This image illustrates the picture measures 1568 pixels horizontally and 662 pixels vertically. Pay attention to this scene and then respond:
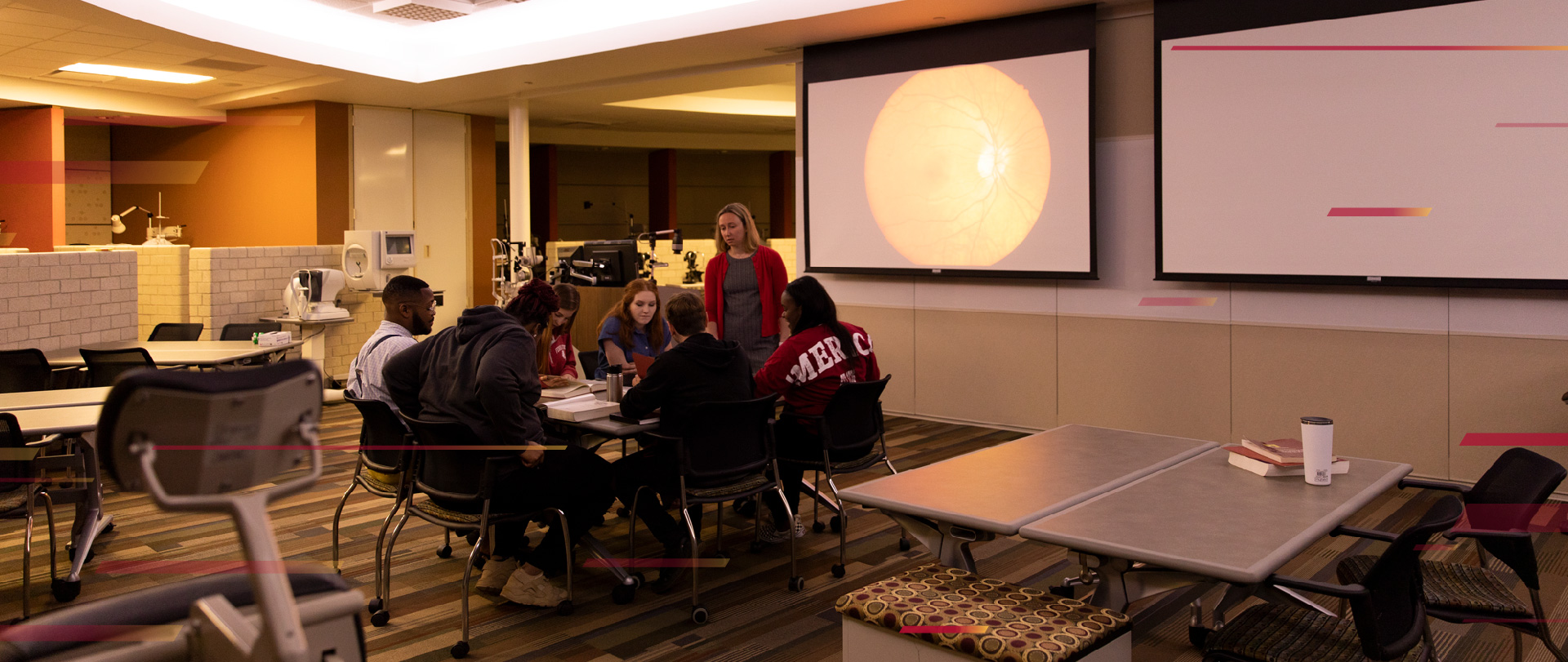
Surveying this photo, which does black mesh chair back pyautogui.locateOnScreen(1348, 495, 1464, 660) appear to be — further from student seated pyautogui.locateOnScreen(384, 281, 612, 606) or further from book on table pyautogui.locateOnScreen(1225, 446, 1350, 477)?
student seated pyautogui.locateOnScreen(384, 281, 612, 606)

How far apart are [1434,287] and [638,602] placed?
14.4ft

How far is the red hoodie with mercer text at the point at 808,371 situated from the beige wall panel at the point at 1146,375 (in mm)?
2727

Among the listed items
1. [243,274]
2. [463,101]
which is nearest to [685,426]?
[243,274]

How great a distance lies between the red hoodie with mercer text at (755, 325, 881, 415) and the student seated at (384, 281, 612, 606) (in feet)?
2.68

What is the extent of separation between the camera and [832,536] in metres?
4.62

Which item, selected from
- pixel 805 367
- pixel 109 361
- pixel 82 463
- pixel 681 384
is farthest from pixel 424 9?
pixel 681 384

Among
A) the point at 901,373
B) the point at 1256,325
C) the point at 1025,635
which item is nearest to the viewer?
the point at 1025,635

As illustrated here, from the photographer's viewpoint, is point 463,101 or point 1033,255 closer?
point 1033,255

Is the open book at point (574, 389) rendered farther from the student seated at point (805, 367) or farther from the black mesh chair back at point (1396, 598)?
the black mesh chair back at point (1396, 598)

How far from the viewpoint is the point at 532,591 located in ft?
12.1

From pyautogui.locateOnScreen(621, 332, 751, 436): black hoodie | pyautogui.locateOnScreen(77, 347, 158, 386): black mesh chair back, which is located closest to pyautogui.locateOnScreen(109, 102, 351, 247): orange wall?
pyautogui.locateOnScreen(77, 347, 158, 386): black mesh chair back

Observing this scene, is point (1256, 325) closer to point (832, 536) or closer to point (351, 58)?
point (832, 536)

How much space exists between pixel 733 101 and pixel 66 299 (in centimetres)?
741

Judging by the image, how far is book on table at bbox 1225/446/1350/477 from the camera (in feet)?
9.63
